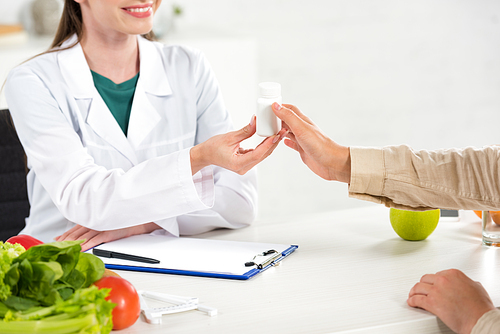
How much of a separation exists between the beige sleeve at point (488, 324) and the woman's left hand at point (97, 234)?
0.82 meters

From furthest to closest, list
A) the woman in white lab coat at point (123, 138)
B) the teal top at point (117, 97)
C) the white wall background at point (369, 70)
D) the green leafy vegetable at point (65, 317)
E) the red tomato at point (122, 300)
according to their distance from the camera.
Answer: the white wall background at point (369, 70) < the teal top at point (117, 97) < the woman in white lab coat at point (123, 138) < the red tomato at point (122, 300) < the green leafy vegetable at point (65, 317)

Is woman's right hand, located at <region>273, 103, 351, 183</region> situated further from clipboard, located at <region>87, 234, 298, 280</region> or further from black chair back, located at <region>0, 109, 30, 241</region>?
black chair back, located at <region>0, 109, 30, 241</region>

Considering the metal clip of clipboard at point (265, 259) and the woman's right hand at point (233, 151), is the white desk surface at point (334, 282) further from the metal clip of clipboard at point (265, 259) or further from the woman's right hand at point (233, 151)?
the woman's right hand at point (233, 151)

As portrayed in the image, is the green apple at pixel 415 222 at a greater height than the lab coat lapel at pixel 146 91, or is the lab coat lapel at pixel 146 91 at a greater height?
the lab coat lapel at pixel 146 91

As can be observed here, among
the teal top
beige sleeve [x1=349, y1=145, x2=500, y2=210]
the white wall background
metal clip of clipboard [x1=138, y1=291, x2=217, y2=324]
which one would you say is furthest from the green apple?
the white wall background

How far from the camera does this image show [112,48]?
1559 mm

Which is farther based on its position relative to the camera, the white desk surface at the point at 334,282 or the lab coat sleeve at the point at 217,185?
the lab coat sleeve at the point at 217,185

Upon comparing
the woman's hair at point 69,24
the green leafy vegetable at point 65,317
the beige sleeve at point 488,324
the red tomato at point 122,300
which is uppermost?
the woman's hair at point 69,24

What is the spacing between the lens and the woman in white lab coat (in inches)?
49.1

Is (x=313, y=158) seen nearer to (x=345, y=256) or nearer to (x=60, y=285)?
(x=345, y=256)

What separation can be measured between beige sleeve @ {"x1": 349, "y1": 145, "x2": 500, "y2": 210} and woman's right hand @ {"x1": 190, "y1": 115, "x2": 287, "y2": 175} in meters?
0.20

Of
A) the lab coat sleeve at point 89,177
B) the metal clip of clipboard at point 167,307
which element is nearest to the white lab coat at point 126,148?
the lab coat sleeve at point 89,177

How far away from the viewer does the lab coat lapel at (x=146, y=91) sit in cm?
150

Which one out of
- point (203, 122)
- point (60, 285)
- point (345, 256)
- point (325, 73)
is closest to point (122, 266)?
point (60, 285)
